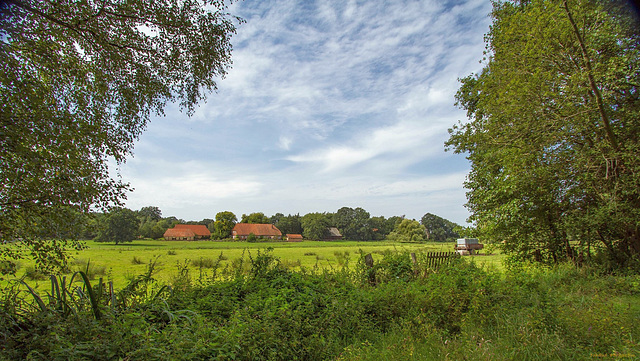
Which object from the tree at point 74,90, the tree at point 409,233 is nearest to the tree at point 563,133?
the tree at point 74,90

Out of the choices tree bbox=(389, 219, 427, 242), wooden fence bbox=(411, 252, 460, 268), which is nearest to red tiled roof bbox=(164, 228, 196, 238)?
tree bbox=(389, 219, 427, 242)

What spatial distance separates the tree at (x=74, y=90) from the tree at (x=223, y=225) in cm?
10369

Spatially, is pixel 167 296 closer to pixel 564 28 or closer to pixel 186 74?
pixel 186 74

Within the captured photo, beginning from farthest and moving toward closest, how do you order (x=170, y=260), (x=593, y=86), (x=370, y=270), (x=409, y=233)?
(x=409, y=233) < (x=170, y=260) < (x=593, y=86) < (x=370, y=270)

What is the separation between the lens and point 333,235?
112 meters

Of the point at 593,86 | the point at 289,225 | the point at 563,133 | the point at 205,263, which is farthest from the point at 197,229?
the point at 593,86

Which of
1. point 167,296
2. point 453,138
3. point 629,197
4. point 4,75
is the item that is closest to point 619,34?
point 629,197

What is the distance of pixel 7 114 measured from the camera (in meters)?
3.68

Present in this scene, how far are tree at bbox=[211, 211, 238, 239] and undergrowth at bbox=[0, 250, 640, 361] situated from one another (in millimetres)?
103567

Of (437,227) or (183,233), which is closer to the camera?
(183,233)

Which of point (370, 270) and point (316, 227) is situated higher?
point (316, 227)

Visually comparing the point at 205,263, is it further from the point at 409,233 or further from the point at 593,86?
the point at 409,233

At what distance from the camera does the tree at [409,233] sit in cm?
9644

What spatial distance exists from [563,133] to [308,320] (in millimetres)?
10665
